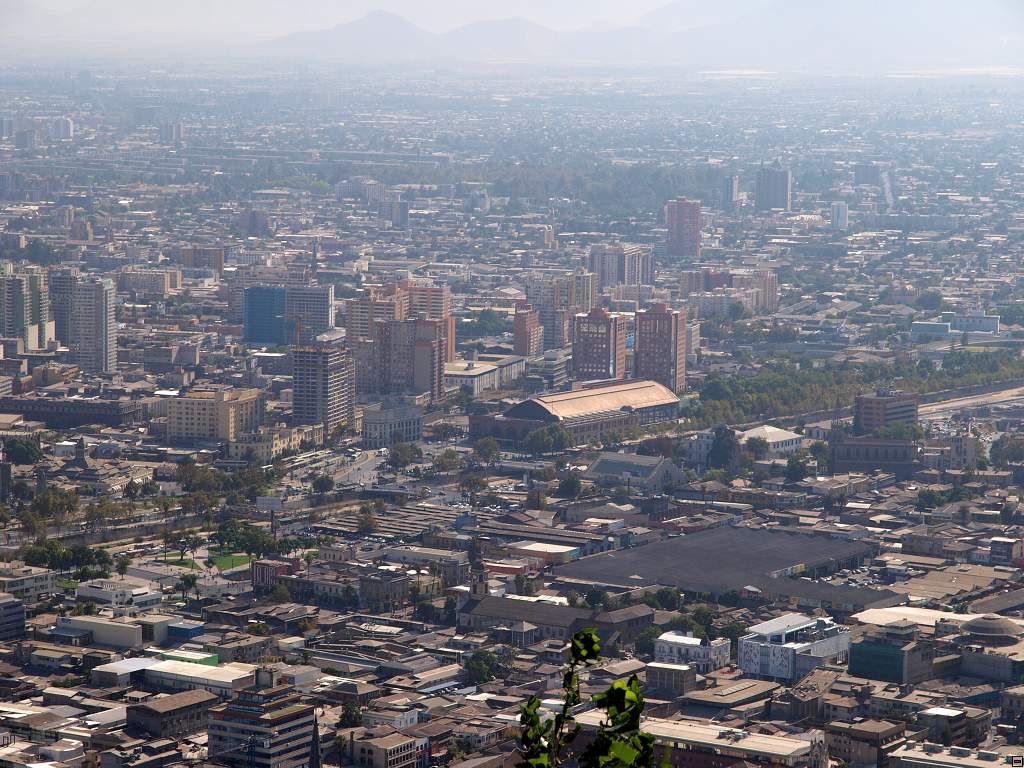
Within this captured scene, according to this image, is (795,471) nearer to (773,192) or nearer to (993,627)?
(993,627)

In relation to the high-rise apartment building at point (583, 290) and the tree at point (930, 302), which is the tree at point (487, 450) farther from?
the tree at point (930, 302)

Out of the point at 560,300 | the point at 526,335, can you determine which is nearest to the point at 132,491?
the point at 526,335

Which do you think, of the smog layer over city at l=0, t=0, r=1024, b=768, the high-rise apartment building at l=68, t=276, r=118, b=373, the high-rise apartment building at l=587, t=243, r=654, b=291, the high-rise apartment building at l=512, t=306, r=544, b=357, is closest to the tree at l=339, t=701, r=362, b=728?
the smog layer over city at l=0, t=0, r=1024, b=768

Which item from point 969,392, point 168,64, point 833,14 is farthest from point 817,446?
point 833,14

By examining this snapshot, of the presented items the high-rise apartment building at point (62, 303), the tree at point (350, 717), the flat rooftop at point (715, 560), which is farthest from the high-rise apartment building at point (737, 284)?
the tree at point (350, 717)

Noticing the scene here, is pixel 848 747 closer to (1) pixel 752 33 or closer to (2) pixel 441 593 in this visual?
(2) pixel 441 593

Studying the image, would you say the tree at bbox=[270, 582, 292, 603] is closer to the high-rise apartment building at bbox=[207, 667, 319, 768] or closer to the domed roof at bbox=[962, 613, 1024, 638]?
the high-rise apartment building at bbox=[207, 667, 319, 768]
